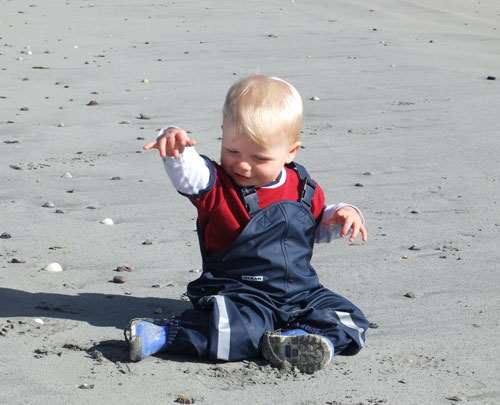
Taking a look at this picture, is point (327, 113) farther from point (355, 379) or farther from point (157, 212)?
point (355, 379)

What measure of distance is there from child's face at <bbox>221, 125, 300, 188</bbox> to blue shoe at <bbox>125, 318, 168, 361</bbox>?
0.59 m

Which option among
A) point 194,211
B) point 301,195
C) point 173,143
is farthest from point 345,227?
point 194,211

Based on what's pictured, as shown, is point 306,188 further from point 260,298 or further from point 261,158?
point 260,298

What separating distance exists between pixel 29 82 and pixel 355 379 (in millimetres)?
6124

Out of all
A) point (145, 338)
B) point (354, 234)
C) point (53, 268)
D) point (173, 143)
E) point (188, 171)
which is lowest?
point (53, 268)

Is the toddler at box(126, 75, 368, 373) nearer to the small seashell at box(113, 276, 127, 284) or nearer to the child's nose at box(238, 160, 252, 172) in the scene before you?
the child's nose at box(238, 160, 252, 172)

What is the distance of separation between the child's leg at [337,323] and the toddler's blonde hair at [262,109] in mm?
604

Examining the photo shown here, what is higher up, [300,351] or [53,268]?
[300,351]

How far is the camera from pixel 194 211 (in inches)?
193

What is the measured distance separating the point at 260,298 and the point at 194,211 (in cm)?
164

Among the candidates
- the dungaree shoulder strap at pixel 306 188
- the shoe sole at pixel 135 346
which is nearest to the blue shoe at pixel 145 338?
the shoe sole at pixel 135 346

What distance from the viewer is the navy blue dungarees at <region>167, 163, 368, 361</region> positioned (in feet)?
10.4

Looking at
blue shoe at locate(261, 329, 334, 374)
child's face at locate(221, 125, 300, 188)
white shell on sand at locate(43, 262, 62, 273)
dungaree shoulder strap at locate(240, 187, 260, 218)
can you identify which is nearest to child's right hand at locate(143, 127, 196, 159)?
child's face at locate(221, 125, 300, 188)

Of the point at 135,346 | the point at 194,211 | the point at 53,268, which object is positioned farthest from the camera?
the point at 194,211
